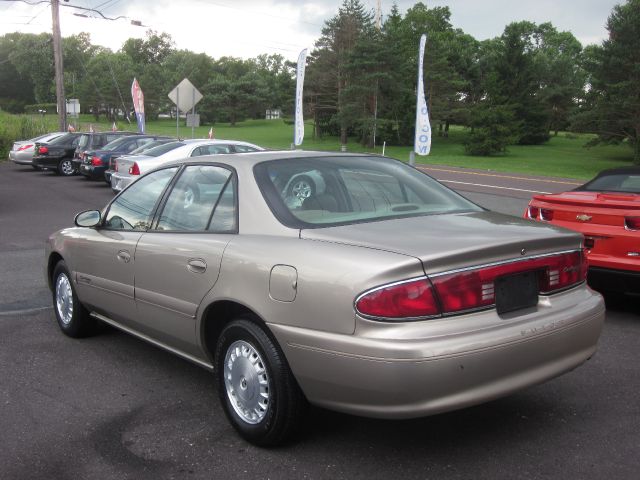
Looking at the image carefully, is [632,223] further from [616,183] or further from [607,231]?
[616,183]

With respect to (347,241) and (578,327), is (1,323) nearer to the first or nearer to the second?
(347,241)

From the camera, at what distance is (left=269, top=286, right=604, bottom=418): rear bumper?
114 inches

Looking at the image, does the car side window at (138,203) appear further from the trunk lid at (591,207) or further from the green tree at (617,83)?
the green tree at (617,83)

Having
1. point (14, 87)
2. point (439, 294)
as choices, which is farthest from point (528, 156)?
point (14, 87)

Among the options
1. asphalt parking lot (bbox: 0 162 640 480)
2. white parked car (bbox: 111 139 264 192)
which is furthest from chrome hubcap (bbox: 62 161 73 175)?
asphalt parking lot (bbox: 0 162 640 480)

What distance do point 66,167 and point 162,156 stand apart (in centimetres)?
1025

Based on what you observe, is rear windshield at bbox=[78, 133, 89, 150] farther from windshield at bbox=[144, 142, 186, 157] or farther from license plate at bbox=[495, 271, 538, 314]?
license plate at bbox=[495, 271, 538, 314]

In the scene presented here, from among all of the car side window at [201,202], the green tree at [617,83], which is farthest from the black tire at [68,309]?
the green tree at [617,83]

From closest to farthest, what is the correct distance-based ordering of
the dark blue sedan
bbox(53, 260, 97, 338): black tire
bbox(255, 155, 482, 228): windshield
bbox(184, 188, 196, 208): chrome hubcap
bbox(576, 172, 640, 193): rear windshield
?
bbox(255, 155, 482, 228): windshield, bbox(184, 188, 196, 208): chrome hubcap, bbox(53, 260, 97, 338): black tire, bbox(576, 172, 640, 193): rear windshield, the dark blue sedan

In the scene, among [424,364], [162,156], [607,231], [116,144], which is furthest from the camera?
[116,144]

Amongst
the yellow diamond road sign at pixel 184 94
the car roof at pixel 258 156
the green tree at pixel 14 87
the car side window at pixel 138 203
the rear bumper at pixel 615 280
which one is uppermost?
the green tree at pixel 14 87

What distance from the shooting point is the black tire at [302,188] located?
151 inches

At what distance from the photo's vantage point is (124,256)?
4555mm

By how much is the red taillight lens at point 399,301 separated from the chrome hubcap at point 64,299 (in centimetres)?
332
